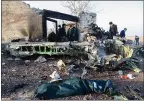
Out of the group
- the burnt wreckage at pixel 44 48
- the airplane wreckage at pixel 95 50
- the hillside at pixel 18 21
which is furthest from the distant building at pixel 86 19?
the burnt wreckage at pixel 44 48

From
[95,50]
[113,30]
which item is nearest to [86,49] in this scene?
[95,50]

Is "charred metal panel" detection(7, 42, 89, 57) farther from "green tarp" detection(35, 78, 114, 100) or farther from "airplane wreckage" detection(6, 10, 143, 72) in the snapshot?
"green tarp" detection(35, 78, 114, 100)

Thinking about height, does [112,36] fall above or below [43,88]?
above

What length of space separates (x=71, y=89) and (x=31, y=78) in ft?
8.28

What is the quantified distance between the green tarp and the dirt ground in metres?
0.16

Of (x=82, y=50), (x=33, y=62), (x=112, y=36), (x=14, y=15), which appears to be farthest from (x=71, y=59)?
(x=14, y=15)

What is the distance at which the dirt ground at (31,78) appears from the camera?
25.8 feet

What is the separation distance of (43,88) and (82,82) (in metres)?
1.08

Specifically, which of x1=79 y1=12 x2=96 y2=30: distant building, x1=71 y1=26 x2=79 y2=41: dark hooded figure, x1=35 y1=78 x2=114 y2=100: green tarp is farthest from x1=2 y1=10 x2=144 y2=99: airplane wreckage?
x1=35 y1=78 x2=114 y2=100: green tarp

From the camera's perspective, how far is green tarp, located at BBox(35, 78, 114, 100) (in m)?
7.58

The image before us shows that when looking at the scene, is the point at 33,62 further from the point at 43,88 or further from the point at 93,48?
the point at 43,88

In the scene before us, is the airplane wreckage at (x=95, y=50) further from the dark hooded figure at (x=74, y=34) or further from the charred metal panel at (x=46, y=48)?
the dark hooded figure at (x=74, y=34)

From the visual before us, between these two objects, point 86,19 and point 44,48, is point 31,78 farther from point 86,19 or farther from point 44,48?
point 86,19

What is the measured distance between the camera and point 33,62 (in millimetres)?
13141
